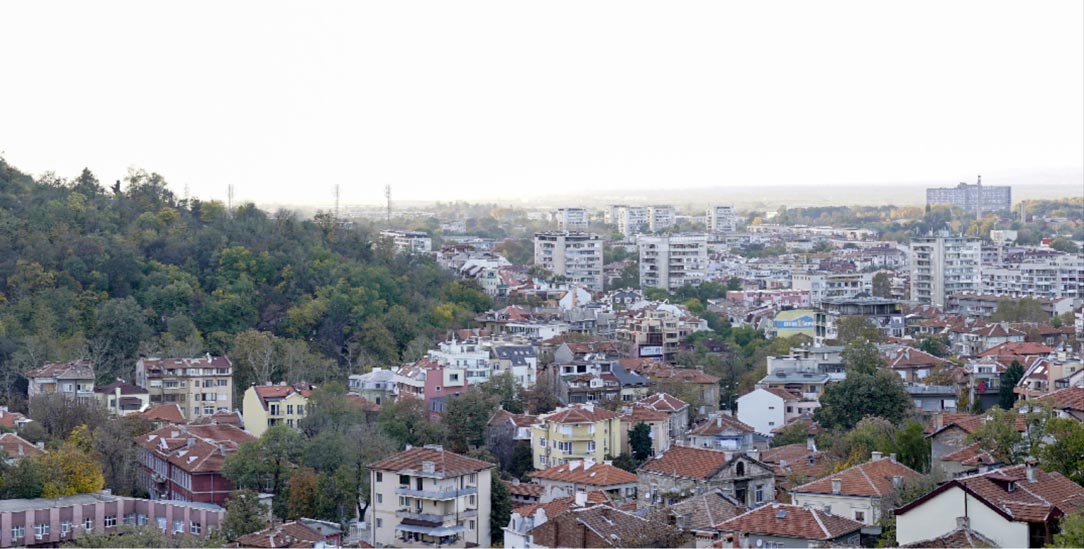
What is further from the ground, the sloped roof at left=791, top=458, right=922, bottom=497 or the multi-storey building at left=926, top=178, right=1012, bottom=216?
the multi-storey building at left=926, top=178, right=1012, bottom=216

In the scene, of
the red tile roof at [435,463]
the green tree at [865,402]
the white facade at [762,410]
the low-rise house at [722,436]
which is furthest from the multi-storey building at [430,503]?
the white facade at [762,410]

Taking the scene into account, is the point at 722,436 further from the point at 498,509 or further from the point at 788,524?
the point at 788,524

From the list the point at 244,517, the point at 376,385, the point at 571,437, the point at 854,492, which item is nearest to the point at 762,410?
the point at 571,437

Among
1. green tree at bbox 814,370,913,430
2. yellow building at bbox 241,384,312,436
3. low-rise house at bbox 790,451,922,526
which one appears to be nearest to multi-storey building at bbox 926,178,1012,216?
green tree at bbox 814,370,913,430

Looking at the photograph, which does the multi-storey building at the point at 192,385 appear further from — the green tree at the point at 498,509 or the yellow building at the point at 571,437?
the green tree at the point at 498,509

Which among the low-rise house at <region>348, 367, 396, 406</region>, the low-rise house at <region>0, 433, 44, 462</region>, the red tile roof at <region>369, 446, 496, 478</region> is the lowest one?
the low-rise house at <region>348, 367, 396, 406</region>

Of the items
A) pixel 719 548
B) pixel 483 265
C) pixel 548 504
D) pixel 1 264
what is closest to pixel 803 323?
pixel 483 265

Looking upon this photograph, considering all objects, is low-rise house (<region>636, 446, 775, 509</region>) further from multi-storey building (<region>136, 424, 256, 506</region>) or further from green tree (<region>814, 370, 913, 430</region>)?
multi-storey building (<region>136, 424, 256, 506</region>)

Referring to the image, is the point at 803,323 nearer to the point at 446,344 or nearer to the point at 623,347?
the point at 623,347
